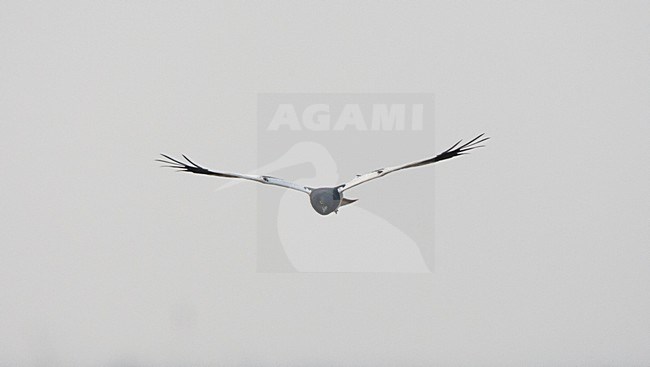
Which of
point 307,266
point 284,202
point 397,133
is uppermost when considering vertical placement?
point 397,133

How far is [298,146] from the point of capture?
53.3 ft

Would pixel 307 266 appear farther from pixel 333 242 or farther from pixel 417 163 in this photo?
pixel 417 163

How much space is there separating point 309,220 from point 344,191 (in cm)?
373

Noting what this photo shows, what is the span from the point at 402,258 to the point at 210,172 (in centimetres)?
541

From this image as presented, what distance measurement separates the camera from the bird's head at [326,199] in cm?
1198

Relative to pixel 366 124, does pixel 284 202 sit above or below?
below

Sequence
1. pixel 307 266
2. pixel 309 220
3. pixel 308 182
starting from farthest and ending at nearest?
pixel 307 266 < pixel 309 220 < pixel 308 182

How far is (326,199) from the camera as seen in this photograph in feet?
39.4

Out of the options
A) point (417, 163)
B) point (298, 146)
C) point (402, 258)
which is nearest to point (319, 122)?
point (298, 146)

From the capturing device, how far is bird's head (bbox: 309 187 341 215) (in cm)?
1198

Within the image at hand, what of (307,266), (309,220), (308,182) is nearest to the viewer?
(308,182)

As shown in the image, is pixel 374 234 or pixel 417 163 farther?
pixel 374 234

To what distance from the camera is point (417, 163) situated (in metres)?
11.0

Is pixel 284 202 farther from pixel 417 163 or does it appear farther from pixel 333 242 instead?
pixel 417 163
